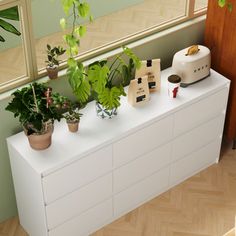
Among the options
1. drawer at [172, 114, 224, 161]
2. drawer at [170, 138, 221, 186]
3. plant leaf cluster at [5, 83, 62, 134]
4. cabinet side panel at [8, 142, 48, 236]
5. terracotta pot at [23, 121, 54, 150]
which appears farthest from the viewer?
drawer at [170, 138, 221, 186]

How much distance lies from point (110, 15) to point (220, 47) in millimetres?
1143

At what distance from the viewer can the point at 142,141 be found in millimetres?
4152

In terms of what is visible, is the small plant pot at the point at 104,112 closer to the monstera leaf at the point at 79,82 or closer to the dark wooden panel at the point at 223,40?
the monstera leaf at the point at 79,82

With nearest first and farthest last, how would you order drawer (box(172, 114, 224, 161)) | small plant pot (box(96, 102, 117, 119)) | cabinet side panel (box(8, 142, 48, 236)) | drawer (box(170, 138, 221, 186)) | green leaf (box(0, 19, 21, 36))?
cabinet side panel (box(8, 142, 48, 236)) → small plant pot (box(96, 102, 117, 119)) → green leaf (box(0, 19, 21, 36)) → drawer (box(172, 114, 224, 161)) → drawer (box(170, 138, 221, 186))

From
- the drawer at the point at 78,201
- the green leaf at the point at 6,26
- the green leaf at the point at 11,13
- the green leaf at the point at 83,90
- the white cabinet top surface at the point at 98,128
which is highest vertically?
the green leaf at the point at 11,13

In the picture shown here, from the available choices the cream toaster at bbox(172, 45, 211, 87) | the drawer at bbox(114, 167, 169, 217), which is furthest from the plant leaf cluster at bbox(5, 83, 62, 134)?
the cream toaster at bbox(172, 45, 211, 87)

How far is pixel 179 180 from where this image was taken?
4758 millimetres

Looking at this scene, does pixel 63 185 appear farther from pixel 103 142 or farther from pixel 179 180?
pixel 179 180

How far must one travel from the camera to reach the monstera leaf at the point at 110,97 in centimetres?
386

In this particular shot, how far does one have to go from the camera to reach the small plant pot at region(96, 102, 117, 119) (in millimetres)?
4039

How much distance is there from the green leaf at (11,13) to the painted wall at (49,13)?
27cm

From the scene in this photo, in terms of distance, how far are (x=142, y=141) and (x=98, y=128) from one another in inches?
14.1

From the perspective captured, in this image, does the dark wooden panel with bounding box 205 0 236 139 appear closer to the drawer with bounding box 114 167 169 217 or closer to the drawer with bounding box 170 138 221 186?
the drawer with bounding box 170 138 221 186

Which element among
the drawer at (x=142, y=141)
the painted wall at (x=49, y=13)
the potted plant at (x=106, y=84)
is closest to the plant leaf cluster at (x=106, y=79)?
the potted plant at (x=106, y=84)
